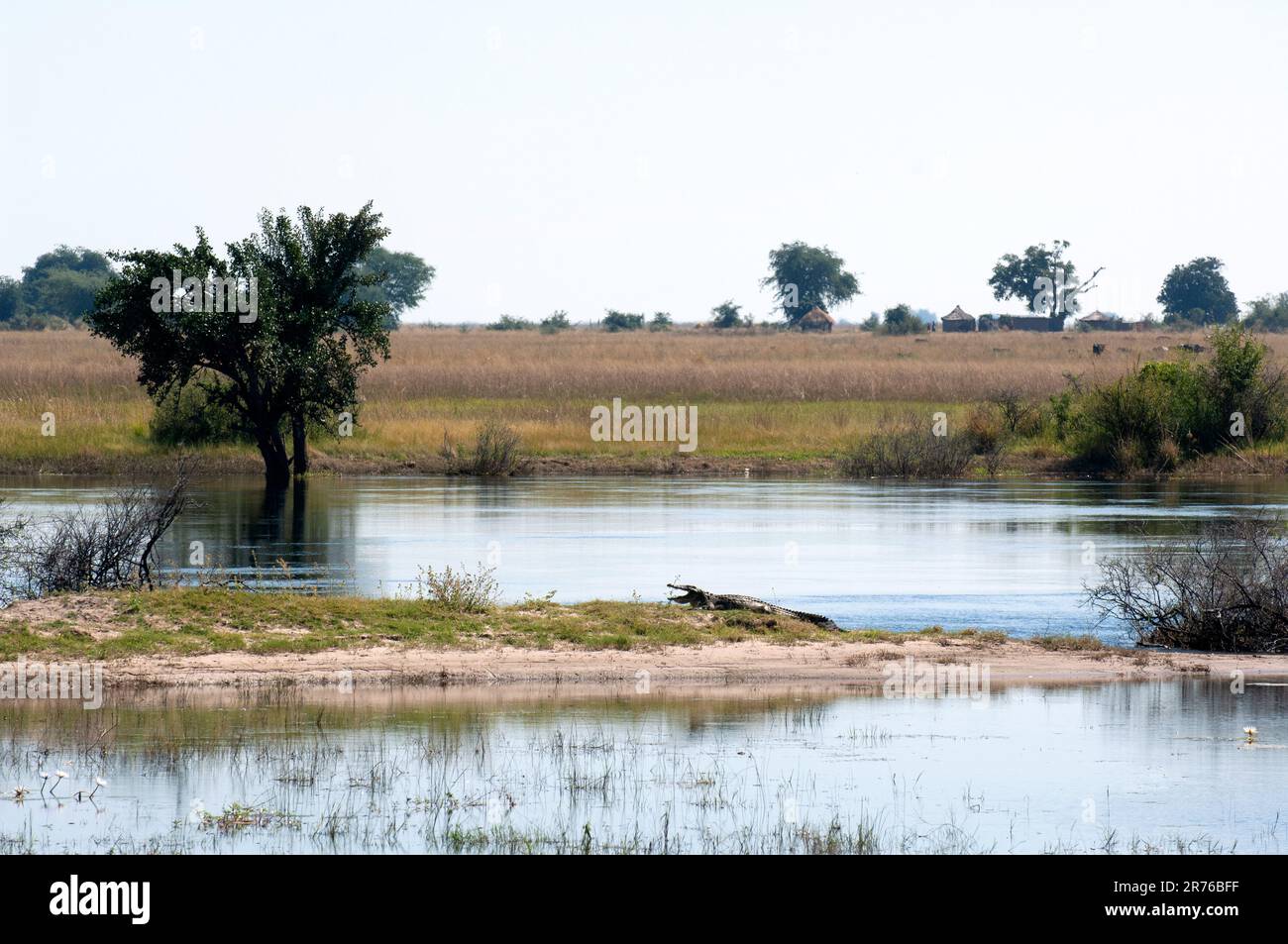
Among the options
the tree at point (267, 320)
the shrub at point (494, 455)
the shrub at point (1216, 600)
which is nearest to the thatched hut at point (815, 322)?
the shrub at point (494, 455)

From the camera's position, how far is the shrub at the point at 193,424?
1909 inches

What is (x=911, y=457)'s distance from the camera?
5078cm

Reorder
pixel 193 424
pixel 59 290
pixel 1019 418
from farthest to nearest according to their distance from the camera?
pixel 59 290 → pixel 1019 418 → pixel 193 424

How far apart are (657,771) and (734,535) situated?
18.2m

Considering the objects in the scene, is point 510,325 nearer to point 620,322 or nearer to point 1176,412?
point 620,322

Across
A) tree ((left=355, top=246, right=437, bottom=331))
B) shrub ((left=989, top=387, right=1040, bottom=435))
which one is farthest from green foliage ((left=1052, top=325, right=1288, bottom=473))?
tree ((left=355, top=246, right=437, bottom=331))

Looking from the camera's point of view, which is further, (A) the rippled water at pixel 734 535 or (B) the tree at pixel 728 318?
(B) the tree at pixel 728 318

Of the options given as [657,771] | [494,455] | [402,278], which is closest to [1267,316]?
[402,278]

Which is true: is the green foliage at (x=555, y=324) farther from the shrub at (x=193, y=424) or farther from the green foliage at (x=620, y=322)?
the shrub at (x=193, y=424)

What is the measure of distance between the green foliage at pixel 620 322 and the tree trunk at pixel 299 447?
285ft

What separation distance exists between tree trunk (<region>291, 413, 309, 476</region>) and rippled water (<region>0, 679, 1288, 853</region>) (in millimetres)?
29826

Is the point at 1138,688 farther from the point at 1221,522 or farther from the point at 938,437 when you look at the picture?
the point at 938,437
